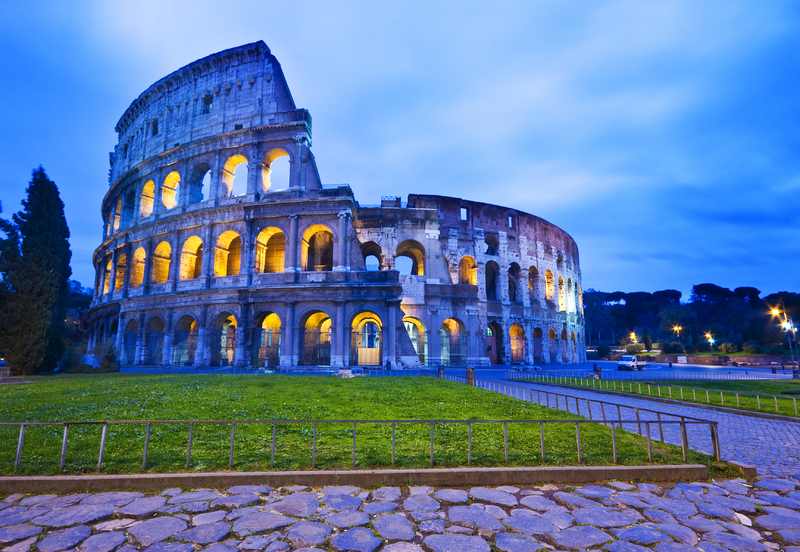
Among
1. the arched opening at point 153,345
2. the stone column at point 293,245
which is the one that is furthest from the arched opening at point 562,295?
the arched opening at point 153,345

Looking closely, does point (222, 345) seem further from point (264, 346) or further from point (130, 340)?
point (130, 340)

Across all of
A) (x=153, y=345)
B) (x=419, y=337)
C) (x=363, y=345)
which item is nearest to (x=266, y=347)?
(x=363, y=345)

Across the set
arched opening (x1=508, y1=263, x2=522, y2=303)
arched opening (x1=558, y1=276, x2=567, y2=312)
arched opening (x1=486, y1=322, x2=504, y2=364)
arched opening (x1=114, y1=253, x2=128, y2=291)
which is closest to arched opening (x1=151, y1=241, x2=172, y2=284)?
arched opening (x1=114, y1=253, x2=128, y2=291)

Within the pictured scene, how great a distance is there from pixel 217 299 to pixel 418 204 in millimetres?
14631

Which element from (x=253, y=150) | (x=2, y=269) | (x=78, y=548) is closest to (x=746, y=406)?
(x=78, y=548)

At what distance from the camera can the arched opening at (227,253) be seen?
82.9 feet

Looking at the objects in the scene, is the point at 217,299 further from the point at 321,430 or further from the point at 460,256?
the point at 321,430

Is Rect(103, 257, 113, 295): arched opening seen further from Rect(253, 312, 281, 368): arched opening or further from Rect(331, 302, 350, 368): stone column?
Rect(331, 302, 350, 368): stone column

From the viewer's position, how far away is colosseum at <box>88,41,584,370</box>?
23125mm

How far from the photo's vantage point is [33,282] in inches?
857

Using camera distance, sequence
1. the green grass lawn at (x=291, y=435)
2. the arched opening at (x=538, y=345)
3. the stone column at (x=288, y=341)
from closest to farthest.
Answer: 1. the green grass lawn at (x=291, y=435)
2. the stone column at (x=288, y=341)
3. the arched opening at (x=538, y=345)

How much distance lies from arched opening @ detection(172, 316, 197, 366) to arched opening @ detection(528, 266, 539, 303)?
25.1 metres

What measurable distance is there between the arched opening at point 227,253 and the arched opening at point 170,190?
189 inches

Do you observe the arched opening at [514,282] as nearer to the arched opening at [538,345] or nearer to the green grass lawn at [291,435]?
the arched opening at [538,345]
